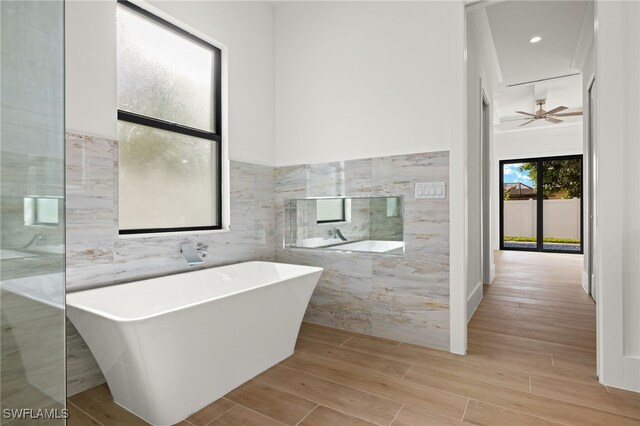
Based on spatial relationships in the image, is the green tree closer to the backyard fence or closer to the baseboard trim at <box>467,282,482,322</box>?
the backyard fence

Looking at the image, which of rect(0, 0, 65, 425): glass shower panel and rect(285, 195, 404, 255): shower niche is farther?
rect(285, 195, 404, 255): shower niche

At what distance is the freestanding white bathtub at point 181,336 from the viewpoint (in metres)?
1.41

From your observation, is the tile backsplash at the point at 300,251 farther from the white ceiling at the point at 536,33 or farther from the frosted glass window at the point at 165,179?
the white ceiling at the point at 536,33

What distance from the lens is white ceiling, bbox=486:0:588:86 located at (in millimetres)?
3074

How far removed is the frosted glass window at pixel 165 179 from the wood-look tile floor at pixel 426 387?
1.09 metres

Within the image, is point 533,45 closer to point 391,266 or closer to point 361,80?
point 361,80

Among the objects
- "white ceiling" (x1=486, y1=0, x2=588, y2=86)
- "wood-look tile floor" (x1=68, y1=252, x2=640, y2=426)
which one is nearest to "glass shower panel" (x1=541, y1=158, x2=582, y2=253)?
"white ceiling" (x1=486, y1=0, x2=588, y2=86)

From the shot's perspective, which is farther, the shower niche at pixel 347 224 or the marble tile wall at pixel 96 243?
the shower niche at pixel 347 224

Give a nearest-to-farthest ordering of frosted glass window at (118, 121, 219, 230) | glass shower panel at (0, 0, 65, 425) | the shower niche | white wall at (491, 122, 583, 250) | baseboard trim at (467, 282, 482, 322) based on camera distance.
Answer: glass shower panel at (0, 0, 65, 425), frosted glass window at (118, 121, 219, 230), the shower niche, baseboard trim at (467, 282, 482, 322), white wall at (491, 122, 583, 250)

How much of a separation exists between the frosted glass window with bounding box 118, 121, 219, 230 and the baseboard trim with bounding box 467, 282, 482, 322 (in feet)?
7.71

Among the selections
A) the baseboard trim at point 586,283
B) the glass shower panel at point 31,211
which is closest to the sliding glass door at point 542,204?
the baseboard trim at point 586,283

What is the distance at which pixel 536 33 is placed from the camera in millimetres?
3539

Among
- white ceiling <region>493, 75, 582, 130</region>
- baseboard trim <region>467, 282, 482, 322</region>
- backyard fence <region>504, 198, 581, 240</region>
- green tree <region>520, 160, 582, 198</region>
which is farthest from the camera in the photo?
backyard fence <region>504, 198, 581, 240</region>

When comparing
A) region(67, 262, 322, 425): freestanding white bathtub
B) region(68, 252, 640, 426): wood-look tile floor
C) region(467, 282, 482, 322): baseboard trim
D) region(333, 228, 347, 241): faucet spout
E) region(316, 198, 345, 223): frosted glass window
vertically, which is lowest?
region(68, 252, 640, 426): wood-look tile floor
